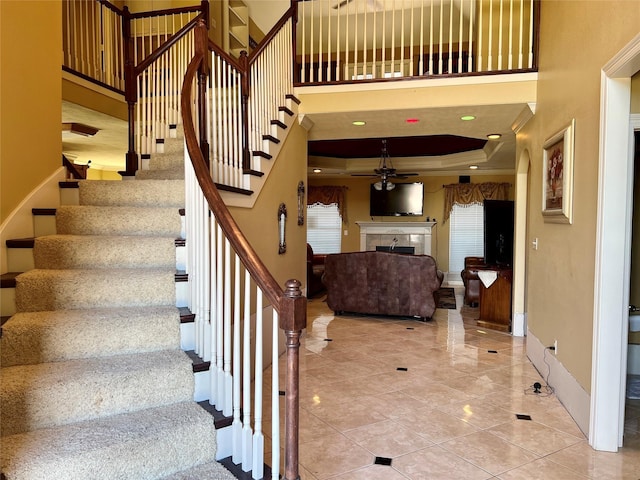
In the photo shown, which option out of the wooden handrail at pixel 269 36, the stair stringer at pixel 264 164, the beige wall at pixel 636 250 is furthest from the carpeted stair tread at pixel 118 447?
the beige wall at pixel 636 250

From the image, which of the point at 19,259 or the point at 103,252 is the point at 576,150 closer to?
the point at 103,252

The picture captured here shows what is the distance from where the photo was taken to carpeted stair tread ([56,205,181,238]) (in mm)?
2867

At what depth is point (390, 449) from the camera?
2490 mm

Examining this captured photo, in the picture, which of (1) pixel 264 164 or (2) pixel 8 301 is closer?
(2) pixel 8 301

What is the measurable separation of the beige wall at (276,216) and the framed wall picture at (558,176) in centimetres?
245

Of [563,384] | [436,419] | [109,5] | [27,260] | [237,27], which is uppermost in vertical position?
[237,27]

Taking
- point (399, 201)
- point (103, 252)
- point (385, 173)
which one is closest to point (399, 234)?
point (399, 201)

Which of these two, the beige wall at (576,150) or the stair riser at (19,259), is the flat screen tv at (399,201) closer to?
the beige wall at (576,150)

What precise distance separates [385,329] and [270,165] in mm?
2677

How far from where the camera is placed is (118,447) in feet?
5.47

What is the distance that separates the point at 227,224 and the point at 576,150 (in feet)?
8.06

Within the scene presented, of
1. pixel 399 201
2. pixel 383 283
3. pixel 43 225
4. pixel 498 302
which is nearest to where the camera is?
pixel 43 225

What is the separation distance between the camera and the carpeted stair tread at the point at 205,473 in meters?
1.77

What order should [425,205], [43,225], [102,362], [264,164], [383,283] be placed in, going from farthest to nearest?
[425,205]
[383,283]
[264,164]
[43,225]
[102,362]
